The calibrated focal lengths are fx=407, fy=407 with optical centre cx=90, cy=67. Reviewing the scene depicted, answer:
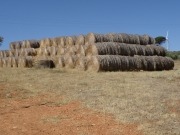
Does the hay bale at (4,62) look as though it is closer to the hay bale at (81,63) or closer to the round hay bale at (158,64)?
the hay bale at (81,63)

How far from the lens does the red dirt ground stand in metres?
9.30

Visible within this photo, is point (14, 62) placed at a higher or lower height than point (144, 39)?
lower

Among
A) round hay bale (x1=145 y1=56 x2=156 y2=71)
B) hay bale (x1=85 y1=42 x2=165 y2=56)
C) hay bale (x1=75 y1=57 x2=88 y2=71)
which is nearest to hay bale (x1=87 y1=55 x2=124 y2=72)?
hay bale (x1=75 y1=57 x2=88 y2=71)

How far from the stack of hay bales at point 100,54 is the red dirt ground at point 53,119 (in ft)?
35.4

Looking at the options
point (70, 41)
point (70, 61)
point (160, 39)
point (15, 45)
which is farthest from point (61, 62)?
point (160, 39)

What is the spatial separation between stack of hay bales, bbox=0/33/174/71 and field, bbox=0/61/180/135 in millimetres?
7078

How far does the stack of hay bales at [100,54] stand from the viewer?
78.6 ft

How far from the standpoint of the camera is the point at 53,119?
34.2 feet

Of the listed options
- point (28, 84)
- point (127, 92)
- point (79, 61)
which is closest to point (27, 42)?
point (79, 61)

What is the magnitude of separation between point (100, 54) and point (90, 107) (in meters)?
12.8

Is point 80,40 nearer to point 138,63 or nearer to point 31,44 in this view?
point 138,63

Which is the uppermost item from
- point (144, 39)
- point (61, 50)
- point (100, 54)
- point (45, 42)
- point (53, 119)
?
point (45, 42)

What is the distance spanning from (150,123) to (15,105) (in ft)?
15.3

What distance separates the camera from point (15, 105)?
12461 millimetres
